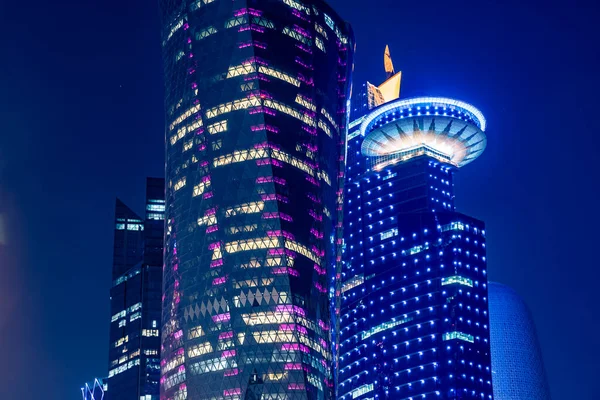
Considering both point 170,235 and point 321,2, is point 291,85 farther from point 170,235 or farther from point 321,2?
point 170,235

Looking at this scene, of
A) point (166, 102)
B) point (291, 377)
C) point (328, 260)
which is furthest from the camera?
point (166, 102)

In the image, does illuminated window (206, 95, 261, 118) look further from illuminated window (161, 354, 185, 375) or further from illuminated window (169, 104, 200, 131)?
illuminated window (161, 354, 185, 375)

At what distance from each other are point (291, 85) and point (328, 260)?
3015 cm

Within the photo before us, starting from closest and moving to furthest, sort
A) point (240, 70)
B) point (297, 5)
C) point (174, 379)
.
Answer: point (174, 379), point (240, 70), point (297, 5)

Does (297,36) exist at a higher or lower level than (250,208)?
higher


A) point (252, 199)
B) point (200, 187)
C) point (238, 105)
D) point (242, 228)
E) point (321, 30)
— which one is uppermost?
point (321, 30)

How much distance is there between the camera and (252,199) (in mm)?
158375

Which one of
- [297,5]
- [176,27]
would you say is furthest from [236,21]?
[176,27]

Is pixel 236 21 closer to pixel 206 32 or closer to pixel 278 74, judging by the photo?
pixel 206 32

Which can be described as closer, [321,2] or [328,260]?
[328,260]

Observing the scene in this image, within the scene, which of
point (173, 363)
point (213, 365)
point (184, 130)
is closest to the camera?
point (213, 365)

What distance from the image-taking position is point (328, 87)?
17062 cm

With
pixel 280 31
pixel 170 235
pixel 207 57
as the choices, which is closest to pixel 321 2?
pixel 280 31

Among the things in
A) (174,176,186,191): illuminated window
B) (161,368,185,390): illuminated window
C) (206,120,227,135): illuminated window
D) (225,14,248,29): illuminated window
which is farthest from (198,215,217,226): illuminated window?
(225,14,248,29): illuminated window
